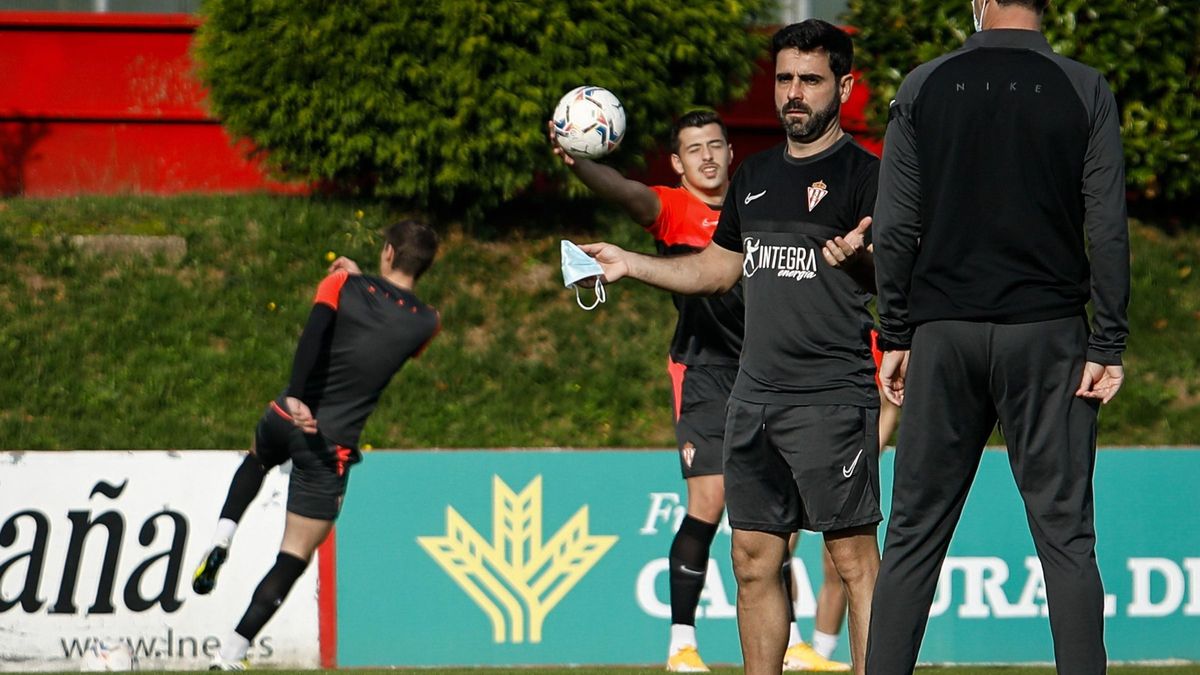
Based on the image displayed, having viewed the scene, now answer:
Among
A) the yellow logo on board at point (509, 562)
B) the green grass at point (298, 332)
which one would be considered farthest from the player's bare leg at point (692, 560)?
the green grass at point (298, 332)

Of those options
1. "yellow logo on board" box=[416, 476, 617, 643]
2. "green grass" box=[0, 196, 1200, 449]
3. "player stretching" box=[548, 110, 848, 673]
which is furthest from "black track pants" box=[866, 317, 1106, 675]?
"green grass" box=[0, 196, 1200, 449]

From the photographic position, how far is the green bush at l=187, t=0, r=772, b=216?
457 inches

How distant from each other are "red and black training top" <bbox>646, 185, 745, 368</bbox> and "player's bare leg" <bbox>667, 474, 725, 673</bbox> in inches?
23.1

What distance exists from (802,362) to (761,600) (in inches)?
30.2

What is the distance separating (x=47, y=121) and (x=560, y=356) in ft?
17.0

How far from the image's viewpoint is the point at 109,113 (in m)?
13.6

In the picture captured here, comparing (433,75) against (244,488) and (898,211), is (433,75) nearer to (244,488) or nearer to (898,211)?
(244,488)

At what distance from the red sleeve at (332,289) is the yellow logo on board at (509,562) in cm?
153

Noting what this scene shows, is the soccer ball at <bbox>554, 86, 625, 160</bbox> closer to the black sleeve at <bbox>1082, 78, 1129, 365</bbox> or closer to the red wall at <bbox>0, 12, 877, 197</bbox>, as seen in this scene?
the black sleeve at <bbox>1082, 78, 1129, 365</bbox>

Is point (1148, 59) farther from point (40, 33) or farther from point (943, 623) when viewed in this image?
point (40, 33)

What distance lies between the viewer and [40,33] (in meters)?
13.6

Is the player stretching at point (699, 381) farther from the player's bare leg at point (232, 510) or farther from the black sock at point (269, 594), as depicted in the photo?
the player's bare leg at point (232, 510)

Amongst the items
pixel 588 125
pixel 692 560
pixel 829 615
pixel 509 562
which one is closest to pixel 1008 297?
pixel 588 125

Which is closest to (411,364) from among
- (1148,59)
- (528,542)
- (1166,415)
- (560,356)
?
(560,356)
